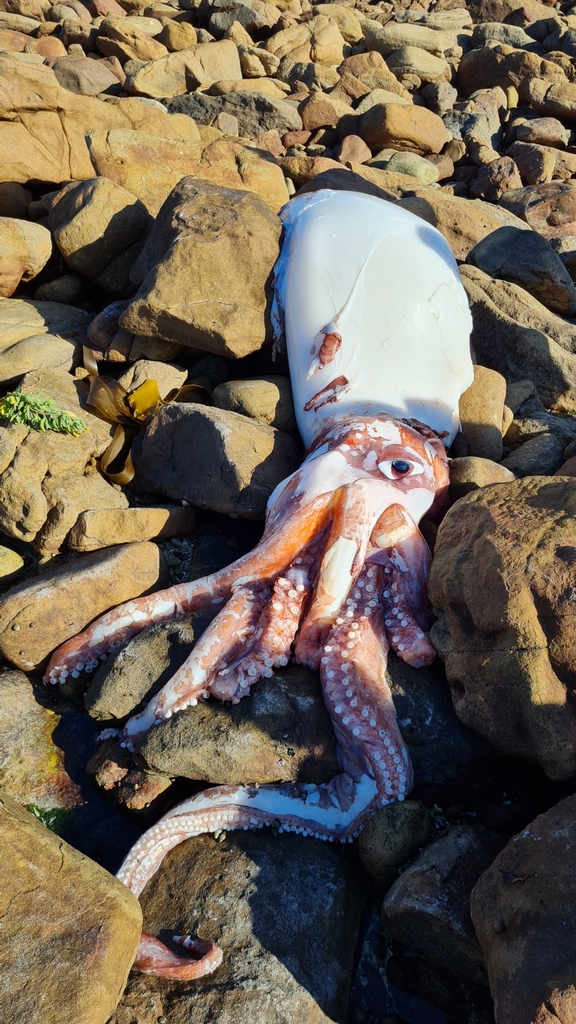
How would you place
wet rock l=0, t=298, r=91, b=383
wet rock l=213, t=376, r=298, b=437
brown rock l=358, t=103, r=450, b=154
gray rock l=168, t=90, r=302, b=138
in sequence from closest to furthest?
wet rock l=213, t=376, r=298, b=437 → wet rock l=0, t=298, r=91, b=383 → brown rock l=358, t=103, r=450, b=154 → gray rock l=168, t=90, r=302, b=138

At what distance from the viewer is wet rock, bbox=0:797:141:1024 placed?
8.27 feet

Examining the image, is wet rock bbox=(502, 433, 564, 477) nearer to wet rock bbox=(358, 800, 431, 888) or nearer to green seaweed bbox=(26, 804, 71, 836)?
wet rock bbox=(358, 800, 431, 888)

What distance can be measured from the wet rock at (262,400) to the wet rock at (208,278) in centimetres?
30

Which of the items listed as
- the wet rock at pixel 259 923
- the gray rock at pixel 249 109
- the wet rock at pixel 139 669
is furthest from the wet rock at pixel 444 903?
the gray rock at pixel 249 109

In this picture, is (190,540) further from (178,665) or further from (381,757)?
(381,757)

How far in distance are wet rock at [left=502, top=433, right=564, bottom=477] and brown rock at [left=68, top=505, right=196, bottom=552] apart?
226 centimetres

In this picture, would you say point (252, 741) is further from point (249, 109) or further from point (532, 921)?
point (249, 109)

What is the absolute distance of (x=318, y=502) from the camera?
4148 millimetres

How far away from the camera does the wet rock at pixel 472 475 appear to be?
183 inches

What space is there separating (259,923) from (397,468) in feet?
8.29

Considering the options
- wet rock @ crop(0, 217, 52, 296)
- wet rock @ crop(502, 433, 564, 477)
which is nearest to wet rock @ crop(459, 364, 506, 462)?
wet rock @ crop(502, 433, 564, 477)

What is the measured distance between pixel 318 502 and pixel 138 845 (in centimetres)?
193

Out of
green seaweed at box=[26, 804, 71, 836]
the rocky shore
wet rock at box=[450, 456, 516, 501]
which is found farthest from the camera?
wet rock at box=[450, 456, 516, 501]

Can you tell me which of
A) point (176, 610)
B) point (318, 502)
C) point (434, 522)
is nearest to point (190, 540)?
point (176, 610)
